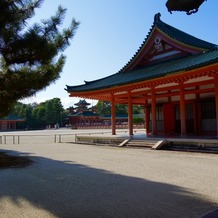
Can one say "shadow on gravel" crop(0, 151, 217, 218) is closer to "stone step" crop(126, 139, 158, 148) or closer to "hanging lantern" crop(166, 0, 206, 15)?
"hanging lantern" crop(166, 0, 206, 15)

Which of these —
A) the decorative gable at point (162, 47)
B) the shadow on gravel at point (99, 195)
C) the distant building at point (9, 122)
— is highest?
the decorative gable at point (162, 47)

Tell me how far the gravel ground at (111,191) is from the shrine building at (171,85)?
19.7 feet

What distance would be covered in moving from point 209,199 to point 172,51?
13917 mm

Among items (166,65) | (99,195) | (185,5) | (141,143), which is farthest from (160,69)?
(185,5)

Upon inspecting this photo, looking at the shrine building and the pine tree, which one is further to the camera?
the shrine building

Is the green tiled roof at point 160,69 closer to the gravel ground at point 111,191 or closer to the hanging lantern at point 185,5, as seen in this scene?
the gravel ground at point 111,191

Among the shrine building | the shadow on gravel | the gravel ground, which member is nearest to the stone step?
the shrine building

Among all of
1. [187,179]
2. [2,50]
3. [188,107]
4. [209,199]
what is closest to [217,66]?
[188,107]

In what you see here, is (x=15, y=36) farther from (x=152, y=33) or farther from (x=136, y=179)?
(x=152, y=33)

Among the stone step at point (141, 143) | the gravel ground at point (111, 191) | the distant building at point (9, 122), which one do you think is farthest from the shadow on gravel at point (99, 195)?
the distant building at point (9, 122)

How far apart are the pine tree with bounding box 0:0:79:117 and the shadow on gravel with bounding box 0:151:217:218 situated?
4016 mm

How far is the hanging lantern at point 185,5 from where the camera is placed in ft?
7.42

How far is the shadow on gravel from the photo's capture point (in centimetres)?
495

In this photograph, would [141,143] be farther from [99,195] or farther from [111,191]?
[99,195]
